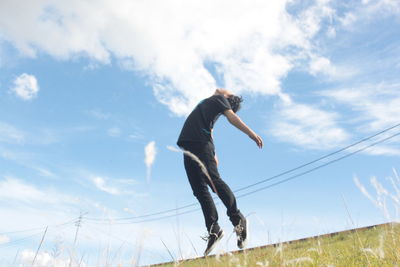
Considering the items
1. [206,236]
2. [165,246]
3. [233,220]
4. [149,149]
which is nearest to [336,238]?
[233,220]

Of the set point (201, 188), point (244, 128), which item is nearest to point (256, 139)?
point (244, 128)

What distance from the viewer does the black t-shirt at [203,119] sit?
3958 millimetres

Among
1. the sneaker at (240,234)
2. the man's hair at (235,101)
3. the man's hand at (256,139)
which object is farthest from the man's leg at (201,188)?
the man's hair at (235,101)

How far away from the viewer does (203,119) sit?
411 centimetres

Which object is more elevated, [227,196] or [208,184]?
[208,184]

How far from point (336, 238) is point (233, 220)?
2450 mm

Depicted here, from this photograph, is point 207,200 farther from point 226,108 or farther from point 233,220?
point 226,108

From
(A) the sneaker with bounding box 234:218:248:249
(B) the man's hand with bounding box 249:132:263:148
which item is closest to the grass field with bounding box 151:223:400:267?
(A) the sneaker with bounding box 234:218:248:249

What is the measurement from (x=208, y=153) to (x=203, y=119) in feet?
1.38

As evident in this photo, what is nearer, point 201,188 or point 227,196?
point 227,196

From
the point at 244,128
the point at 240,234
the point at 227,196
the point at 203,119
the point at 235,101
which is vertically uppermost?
the point at 235,101

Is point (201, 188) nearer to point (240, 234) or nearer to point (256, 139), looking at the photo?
point (256, 139)

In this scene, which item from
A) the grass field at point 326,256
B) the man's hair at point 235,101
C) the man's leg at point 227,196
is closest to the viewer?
the grass field at point 326,256

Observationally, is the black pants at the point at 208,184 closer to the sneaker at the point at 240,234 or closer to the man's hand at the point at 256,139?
the sneaker at the point at 240,234
